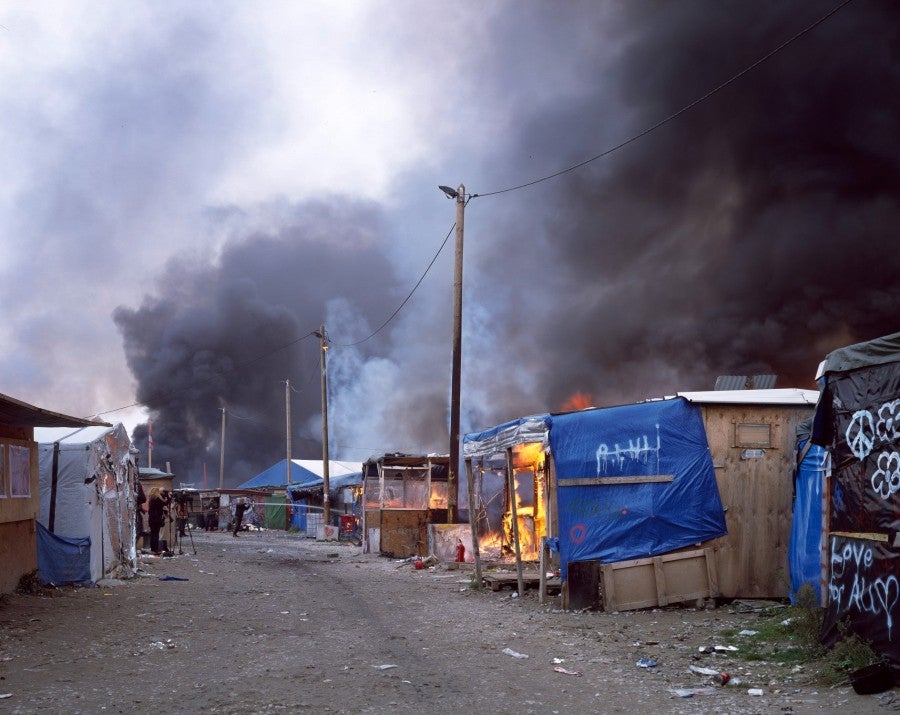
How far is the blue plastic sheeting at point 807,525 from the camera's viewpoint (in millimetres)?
10141

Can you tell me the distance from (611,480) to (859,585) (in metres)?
4.95

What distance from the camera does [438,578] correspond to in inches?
711

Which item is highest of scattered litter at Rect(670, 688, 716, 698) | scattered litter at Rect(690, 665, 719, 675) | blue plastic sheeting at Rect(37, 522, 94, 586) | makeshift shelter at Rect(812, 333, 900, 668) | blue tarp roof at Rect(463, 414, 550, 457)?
blue tarp roof at Rect(463, 414, 550, 457)

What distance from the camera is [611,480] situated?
39.7 feet

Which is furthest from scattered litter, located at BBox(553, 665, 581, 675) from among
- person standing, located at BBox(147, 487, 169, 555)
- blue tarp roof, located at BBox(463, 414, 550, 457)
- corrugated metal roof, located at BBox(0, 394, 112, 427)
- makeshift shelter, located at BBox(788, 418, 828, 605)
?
person standing, located at BBox(147, 487, 169, 555)

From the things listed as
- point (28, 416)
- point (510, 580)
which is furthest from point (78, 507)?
point (510, 580)

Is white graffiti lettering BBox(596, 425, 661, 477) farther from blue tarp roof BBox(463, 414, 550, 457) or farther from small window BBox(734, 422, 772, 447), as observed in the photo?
small window BBox(734, 422, 772, 447)

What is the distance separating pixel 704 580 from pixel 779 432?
233cm

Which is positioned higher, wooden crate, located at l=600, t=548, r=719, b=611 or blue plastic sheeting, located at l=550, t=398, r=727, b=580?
blue plastic sheeting, located at l=550, t=398, r=727, b=580

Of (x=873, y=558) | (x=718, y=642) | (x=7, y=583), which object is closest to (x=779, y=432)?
(x=718, y=642)

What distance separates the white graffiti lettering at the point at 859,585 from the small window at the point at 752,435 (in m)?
3.89

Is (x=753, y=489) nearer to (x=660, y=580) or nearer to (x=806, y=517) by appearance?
(x=806, y=517)

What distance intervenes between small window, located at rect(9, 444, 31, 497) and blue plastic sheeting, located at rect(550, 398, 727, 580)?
8.42 m

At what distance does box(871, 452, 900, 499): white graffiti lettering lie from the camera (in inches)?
271
